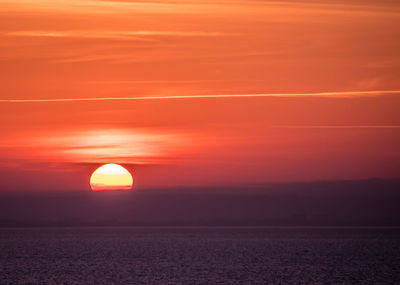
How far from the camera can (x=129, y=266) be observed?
121750 millimetres

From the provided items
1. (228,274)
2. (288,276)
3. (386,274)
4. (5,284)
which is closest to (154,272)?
(228,274)

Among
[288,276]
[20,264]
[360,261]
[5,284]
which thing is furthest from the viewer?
[360,261]

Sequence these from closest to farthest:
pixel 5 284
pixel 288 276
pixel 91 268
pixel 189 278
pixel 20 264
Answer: pixel 5 284
pixel 189 278
pixel 288 276
pixel 91 268
pixel 20 264

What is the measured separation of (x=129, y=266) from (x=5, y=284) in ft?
116

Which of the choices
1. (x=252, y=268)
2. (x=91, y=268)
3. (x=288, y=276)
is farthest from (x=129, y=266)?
(x=288, y=276)

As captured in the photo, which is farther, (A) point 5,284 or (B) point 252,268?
(B) point 252,268

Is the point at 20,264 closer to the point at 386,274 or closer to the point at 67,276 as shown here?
the point at 67,276

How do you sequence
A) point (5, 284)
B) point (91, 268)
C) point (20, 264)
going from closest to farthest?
point (5, 284) < point (91, 268) < point (20, 264)

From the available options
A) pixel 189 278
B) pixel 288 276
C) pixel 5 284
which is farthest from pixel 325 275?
pixel 5 284

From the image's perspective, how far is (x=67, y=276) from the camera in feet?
335

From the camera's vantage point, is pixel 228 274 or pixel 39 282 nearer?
pixel 39 282

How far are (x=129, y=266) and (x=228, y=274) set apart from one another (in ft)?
73.8

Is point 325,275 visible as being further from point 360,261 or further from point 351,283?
point 360,261

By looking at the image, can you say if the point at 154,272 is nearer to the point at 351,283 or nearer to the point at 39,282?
the point at 39,282
